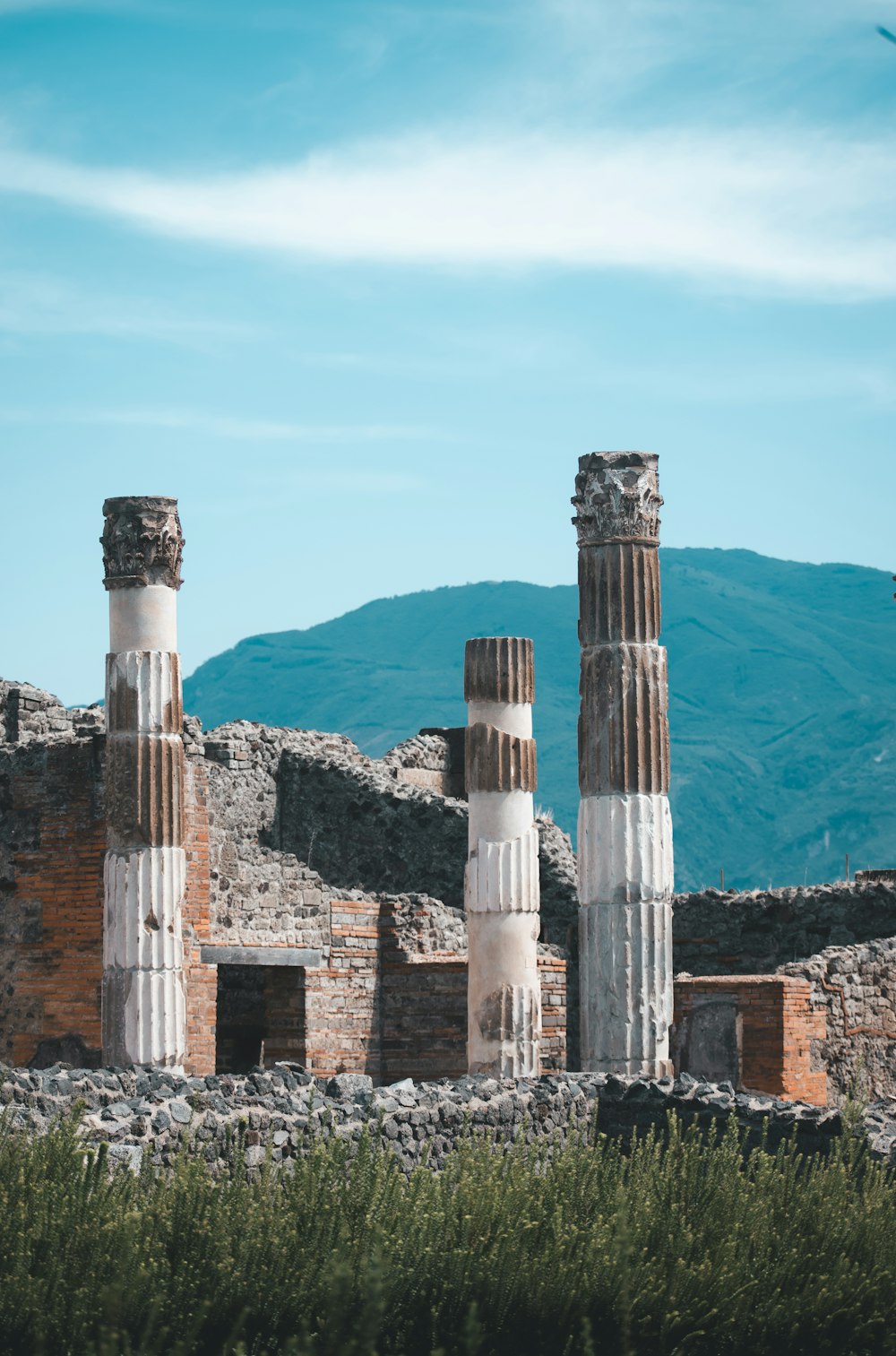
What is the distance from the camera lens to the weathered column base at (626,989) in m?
14.0

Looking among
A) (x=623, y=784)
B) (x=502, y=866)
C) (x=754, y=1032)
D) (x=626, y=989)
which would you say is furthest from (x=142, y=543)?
(x=754, y=1032)

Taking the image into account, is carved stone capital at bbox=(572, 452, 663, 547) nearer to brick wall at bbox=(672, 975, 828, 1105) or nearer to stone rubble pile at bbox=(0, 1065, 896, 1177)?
stone rubble pile at bbox=(0, 1065, 896, 1177)

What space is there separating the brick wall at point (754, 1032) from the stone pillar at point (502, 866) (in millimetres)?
2061

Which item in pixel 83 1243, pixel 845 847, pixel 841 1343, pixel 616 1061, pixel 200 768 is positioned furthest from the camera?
pixel 845 847

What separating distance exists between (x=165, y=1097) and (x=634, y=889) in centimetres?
384

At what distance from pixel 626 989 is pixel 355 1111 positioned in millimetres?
2698

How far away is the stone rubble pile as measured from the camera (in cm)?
1070

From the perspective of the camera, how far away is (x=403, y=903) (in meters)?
20.1

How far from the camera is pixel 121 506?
642 inches

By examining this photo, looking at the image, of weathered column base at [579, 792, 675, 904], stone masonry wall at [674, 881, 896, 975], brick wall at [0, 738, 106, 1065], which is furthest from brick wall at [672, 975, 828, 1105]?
brick wall at [0, 738, 106, 1065]

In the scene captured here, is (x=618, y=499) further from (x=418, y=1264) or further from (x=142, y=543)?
(x=418, y=1264)

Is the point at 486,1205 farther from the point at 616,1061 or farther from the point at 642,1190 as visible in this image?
the point at 616,1061

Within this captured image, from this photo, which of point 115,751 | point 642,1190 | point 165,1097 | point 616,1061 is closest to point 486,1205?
point 642,1190

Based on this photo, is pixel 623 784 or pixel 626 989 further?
pixel 623 784
